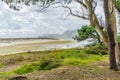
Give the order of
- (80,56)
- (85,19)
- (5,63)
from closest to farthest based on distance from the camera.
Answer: (85,19) → (80,56) → (5,63)

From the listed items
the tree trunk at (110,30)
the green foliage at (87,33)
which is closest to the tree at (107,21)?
the tree trunk at (110,30)

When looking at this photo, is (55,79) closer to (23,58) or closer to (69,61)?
(69,61)

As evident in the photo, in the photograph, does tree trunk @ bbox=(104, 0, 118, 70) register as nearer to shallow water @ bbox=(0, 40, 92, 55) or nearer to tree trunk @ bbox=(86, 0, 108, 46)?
tree trunk @ bbox=(86, 0, 108, 46)

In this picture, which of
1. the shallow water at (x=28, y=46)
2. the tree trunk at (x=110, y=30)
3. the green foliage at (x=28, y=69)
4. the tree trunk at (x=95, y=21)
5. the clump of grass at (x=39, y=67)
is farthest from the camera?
the shallow water at (x=28, y=46)

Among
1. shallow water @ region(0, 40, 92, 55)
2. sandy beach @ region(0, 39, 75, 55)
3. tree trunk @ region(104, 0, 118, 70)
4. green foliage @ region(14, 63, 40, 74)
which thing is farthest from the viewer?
sandy beach @ region(0, 39, 75, 55)

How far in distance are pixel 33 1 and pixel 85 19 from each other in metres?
3.79

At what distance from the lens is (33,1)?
2427cm

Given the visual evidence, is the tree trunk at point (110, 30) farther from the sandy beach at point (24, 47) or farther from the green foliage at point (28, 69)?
the sandy beach at point (24, 47)

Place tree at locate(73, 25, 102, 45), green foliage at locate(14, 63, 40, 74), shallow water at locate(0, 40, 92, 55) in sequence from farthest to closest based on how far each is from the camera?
shallow water at locate(0, 40, 92, 55)
tree at locate(73, 25, 102, 45)
green foliage at locate(14, 63, 40, 74)

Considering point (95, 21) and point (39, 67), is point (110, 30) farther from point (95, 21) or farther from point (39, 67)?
point (39, 67)

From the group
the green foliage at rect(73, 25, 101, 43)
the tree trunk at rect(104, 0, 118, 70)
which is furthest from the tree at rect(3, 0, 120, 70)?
the green foliage at rect(73, 25, 101, 43)

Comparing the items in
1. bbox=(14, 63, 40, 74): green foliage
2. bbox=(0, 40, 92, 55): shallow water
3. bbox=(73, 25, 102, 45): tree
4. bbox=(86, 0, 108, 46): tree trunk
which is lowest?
bbox=(0, 40, 92, 55): shallow water

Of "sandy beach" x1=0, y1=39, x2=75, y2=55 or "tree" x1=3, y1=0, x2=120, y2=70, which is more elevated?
"tree" x1=3, y1=0, x2=120, y2=70

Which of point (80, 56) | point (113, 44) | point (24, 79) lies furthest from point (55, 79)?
point (80, 56)
